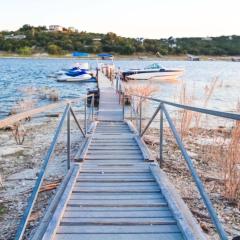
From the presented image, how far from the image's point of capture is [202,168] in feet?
27.7

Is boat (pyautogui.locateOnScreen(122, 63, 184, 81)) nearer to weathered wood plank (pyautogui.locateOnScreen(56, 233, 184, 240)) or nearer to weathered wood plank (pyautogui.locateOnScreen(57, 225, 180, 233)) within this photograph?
weathered wood plank (pyautogui.locateOnScreen(57, 225, 180, 233))

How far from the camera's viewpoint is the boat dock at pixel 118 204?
3727mm

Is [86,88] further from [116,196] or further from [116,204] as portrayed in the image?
[116,204]

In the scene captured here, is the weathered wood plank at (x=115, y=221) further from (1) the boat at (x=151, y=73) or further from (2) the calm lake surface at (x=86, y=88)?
(1) the boat at (x=151, y=73)

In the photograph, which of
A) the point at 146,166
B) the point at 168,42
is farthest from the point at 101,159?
the point at 168,42

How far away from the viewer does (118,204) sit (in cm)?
449

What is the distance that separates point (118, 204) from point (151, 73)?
33583mm

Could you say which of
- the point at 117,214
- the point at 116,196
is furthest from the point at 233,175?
the point at 117,214

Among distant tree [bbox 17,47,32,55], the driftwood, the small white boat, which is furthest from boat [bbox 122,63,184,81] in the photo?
distant tree [bbox 17,47,32,55]

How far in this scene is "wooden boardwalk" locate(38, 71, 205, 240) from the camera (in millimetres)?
3784

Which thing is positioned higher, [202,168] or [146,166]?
[146,166]

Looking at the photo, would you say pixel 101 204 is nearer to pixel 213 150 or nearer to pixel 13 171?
pixel 13 171

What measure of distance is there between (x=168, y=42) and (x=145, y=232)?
373 feet

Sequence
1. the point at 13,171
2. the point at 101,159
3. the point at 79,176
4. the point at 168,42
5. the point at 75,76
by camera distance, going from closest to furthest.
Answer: the point at 79,176, the point at 101,159, the point at 13,171, the point at 75,76, the point at 168,42
